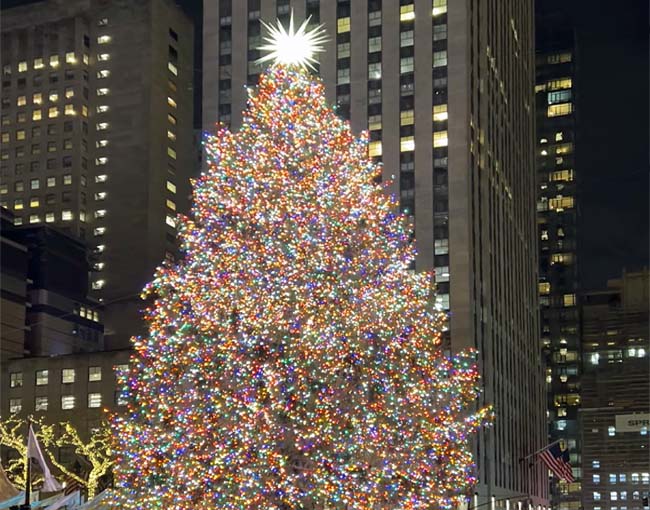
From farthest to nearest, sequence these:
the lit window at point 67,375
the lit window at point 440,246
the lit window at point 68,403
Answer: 1. the lit window at point 67,375
2. the lit window at point 68,403
3. the lit window at point 440,246

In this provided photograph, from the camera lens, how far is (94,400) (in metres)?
98.9

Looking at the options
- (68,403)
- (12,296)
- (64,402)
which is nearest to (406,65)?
(68,403)

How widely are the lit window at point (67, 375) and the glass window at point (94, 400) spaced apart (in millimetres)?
2645

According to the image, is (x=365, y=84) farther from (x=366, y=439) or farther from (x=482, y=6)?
(x=366, y=439)

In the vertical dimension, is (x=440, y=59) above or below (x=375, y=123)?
above

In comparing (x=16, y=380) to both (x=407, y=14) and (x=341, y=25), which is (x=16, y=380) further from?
(x=407, y=14)

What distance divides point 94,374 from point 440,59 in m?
41.3

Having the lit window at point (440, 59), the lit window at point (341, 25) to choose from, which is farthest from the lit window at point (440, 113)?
the lit window at point (341, 25)

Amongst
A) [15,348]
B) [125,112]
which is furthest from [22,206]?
[15,348]

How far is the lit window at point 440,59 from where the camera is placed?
98938mm


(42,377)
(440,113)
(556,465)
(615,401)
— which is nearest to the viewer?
(556,465)

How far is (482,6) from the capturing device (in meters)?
106

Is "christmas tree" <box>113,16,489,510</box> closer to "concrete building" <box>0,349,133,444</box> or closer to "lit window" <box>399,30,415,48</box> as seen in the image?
"concrete building" <box>0,349,133,444</box>

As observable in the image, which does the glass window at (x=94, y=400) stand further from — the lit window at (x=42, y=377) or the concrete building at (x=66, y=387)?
the lit window at (x=42, y=377)
